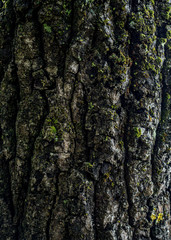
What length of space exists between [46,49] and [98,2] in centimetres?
65

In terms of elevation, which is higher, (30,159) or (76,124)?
(76,124)

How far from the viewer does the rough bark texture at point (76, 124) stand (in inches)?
75.9

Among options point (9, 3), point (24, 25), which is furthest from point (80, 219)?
point (9, 3)

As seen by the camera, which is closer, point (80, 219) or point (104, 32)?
point (80, 219)

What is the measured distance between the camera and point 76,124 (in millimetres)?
2004

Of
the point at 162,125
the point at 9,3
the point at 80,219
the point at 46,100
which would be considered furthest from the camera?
the point at 162,125

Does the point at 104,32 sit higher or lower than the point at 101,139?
higher

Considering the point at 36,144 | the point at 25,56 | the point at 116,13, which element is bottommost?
the point at 36,144

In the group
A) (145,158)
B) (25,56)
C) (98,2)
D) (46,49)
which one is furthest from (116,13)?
(145,158)

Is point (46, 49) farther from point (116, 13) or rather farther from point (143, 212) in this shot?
point (143, 212)

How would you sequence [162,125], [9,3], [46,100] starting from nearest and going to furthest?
[46,100] → [9,3] → [162,125]

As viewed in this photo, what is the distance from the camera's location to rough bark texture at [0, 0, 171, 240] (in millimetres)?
1927

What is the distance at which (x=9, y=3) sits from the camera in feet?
7.10

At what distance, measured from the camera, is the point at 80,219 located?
73.7 inches
